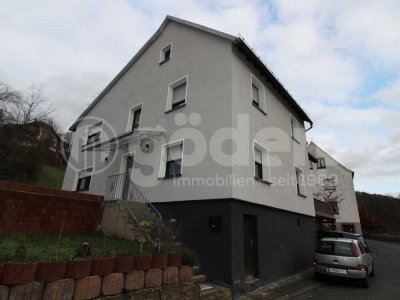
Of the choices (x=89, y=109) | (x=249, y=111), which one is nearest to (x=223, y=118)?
(x=249, y=111)

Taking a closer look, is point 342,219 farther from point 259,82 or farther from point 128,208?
point 128,208

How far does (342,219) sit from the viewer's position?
1224 inches

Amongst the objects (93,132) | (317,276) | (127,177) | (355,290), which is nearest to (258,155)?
(317,276)

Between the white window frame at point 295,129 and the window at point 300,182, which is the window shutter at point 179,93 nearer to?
the white window frame at point 295,129

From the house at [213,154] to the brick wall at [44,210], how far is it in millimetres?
1948

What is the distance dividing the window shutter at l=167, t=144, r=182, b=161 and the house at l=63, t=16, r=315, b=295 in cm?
8

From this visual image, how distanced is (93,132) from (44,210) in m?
8.30

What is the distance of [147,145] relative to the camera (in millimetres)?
10859

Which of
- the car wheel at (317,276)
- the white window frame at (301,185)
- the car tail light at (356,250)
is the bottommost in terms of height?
the car wheel at (317,276)

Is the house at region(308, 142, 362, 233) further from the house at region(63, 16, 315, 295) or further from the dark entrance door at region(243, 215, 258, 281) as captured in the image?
the dark entrance door at region(243, 215, 258, 281)

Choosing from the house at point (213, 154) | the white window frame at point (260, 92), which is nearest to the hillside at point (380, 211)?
the house at point (213, 154)

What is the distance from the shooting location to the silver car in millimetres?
8562

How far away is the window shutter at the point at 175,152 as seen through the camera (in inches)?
385

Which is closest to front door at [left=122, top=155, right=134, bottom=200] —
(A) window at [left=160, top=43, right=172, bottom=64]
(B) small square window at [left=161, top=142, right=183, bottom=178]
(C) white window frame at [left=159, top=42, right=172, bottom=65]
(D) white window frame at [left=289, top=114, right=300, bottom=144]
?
(B) small square window at [left=161, top=142, right=183, bottom=178]
